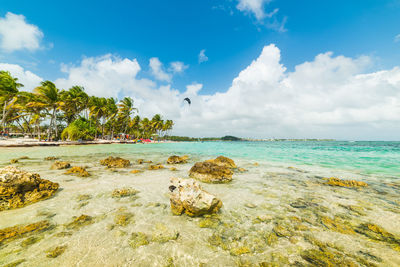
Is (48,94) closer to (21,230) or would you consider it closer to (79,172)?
(79,172)

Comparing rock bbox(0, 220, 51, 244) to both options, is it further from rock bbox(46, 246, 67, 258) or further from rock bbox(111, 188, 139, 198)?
rock bbox(111, 188, 139, 198)

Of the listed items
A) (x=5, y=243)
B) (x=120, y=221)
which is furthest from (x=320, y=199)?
(x=5, y=243)

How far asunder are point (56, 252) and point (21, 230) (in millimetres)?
1325

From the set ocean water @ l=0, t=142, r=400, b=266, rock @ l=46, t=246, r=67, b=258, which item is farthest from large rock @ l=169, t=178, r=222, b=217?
rock @ l=46, t=246, r=67, b=258

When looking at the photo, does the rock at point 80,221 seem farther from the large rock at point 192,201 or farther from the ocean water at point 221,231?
the large rock at point 192,201

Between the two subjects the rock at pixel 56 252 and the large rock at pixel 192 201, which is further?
the large rock at pixel 192 201

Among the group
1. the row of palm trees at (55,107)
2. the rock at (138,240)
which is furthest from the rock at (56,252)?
the row of palm trees at (55,107)

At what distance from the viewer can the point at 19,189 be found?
418 centimetres

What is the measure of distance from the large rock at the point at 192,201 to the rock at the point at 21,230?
2734 millimetres

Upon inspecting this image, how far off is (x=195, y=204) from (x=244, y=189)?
2.93 meters

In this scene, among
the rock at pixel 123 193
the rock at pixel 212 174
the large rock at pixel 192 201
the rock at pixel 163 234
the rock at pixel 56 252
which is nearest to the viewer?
the rock at pixel 56 252

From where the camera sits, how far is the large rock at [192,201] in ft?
12.3

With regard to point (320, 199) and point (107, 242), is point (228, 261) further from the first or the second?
point (320, 199)

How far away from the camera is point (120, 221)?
Result: 133 inches
